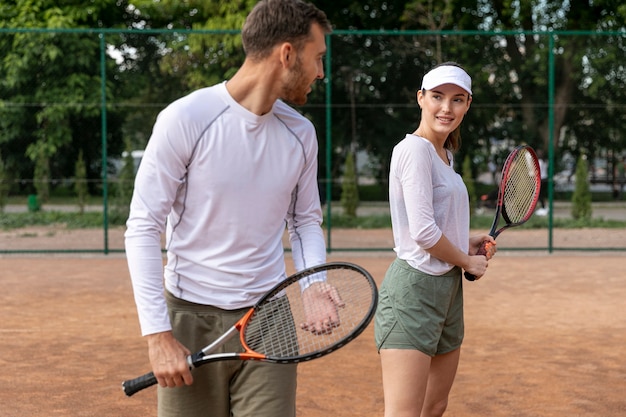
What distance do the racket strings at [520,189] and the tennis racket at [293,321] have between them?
4.63ft

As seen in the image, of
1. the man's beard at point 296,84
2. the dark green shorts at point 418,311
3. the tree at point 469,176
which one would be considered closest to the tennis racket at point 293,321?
the man's beard at point 296,84

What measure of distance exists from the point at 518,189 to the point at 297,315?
160 centimetres

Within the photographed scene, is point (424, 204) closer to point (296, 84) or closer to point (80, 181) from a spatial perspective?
point (296, 84)

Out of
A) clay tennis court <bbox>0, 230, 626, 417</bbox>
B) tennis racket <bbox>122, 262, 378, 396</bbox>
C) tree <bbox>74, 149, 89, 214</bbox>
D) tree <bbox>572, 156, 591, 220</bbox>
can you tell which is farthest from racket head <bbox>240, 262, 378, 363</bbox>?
tree <bbox>572, 156, 591, 220</bbox>

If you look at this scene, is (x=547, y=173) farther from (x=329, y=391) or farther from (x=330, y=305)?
(x=330, y=305)

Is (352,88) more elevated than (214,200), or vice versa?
(352,88)

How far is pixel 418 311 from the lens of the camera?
3.02 m

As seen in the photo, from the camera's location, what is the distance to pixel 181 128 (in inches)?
88.6

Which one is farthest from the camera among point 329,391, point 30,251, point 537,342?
point 30,251

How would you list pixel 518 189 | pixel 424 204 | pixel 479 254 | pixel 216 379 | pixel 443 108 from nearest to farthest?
pixel 216 379 < pixel 424 204 < pixel 443 108 < pixel 479 254 < pixel 518 189

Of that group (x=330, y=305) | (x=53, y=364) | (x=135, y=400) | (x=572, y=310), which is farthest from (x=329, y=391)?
(x=572, y=310)

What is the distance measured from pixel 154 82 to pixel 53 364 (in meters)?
6.27

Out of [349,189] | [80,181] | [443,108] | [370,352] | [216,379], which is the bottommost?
[370,352]

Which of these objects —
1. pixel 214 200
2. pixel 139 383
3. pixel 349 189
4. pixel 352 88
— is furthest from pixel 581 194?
pixel 139 383
